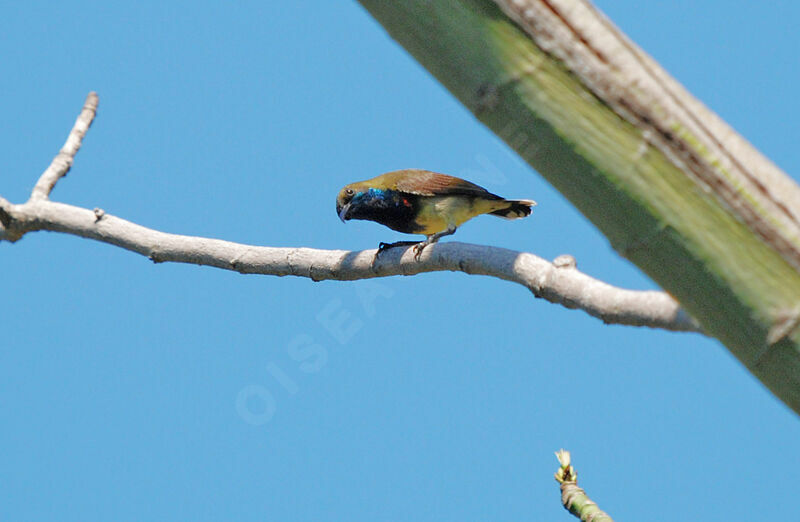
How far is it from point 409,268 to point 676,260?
4.16 metres

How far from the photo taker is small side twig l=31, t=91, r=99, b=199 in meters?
6.45

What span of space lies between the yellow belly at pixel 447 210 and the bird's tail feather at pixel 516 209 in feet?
0.94

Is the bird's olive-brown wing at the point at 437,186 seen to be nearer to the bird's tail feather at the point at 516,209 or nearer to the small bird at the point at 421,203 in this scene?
the small bird at the point at 421,203

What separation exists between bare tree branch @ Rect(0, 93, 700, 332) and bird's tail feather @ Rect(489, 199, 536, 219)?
3442mm

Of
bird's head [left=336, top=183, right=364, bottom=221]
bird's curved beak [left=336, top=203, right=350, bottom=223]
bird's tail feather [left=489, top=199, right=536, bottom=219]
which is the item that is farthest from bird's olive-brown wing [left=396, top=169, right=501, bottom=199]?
bird's curved beak [left=336, top=203, right=350, bottom=223]

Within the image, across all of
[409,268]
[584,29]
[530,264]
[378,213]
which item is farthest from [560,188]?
[378,213]

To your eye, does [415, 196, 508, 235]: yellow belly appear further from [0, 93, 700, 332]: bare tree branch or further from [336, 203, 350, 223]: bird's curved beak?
[0, 93, 700, 332]: bare tree branch

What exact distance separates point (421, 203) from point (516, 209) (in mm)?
1186

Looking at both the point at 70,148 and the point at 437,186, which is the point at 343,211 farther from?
the point at 70,148

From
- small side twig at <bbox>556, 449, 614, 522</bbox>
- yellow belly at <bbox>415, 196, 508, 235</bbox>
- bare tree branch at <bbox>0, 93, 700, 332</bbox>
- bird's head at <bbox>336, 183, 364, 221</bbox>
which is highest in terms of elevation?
Result: bird's head at <bbox>336, 183, 364, 221</bbox>

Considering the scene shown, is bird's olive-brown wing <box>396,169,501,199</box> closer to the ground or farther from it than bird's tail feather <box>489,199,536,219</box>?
farther from it

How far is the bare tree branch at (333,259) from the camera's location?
274 centimetres

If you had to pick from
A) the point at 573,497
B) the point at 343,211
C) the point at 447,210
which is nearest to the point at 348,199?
the point at 343,211

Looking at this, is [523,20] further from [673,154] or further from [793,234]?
[793,234]
